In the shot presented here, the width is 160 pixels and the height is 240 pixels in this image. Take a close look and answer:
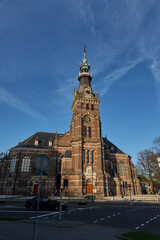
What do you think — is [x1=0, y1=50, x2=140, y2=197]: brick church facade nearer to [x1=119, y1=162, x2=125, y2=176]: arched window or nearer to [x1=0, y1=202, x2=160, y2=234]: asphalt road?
[x1=119, y1=162, x2=125, y2=176]: arched window

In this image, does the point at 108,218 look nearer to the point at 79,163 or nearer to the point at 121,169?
the point at 79,163

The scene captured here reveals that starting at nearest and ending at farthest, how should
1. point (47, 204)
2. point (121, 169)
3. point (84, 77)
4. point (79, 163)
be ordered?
1. point (47, 204)
2. point (79, 163)
3. point (121, 169)
4. point (84, 77)

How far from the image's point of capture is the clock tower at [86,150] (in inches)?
1252

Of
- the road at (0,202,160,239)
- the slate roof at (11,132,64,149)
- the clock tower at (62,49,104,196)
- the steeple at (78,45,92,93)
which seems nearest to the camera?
the road at (0,202,160,239)

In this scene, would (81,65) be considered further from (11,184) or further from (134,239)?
(134,239)

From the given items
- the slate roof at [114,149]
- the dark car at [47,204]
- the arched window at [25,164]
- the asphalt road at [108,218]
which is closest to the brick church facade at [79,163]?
the arched window at [25,164]

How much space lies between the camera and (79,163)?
32875 millimetres

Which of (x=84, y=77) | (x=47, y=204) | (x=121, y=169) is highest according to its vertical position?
(x=84, y=77)

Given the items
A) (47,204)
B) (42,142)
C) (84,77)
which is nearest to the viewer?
(47,204)

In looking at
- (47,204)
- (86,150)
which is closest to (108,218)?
(47,204)

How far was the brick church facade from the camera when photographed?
32.4 metres

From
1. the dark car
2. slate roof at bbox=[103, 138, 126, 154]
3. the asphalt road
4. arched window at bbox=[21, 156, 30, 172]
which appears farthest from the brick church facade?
the asphalt road

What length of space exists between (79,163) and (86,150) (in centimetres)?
395

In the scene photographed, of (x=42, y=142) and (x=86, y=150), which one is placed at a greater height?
(x=42, y=142)
